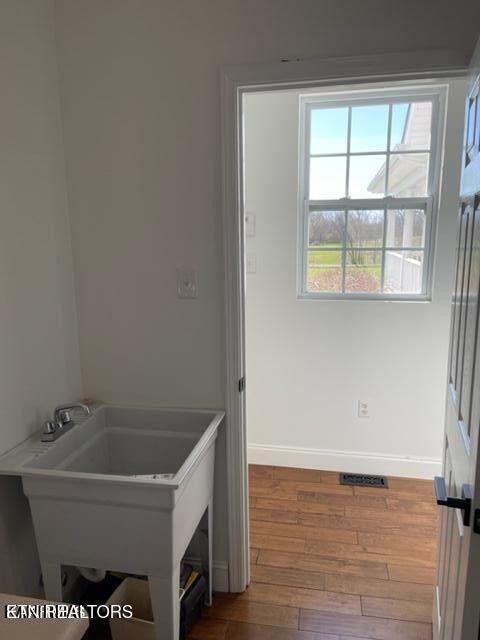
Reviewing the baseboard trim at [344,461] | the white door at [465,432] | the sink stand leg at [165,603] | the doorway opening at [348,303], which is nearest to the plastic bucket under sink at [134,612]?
the sink stand leg at [165,603]

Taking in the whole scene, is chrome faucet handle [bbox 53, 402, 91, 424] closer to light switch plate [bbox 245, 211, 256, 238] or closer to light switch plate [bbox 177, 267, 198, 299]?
light switch plate [bbox 177, 267, 198, 299]

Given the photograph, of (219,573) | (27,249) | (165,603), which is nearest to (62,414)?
(27,249)

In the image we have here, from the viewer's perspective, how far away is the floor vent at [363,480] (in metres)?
2.79

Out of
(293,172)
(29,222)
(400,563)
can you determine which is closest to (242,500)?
(400,563)

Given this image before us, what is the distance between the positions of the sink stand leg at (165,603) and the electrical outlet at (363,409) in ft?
5.81

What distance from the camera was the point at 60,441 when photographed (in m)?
1.60

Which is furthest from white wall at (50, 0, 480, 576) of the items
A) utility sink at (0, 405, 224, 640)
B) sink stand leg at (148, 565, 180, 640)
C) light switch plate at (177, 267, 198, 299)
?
sink stand leg at (148, 565, 180, 640)

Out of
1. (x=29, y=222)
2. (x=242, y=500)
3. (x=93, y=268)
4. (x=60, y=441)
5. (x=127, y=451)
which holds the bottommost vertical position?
(x=242, y=500)

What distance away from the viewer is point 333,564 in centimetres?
212

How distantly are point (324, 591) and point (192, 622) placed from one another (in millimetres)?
603

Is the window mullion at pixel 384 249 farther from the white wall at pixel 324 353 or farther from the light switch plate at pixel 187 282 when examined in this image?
the light switch plate at pixel 187 282

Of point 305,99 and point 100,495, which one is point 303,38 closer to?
point 305,99

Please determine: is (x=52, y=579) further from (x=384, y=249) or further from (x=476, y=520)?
(x=384, y=249)

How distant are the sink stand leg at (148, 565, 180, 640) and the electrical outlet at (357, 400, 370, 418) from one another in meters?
1.77
